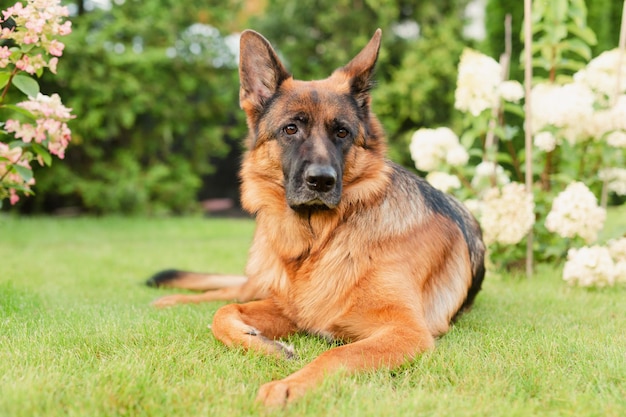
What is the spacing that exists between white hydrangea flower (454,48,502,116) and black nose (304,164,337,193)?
2.74m

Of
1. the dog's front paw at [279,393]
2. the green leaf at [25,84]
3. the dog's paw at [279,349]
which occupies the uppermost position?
the green leaf at [25,84]

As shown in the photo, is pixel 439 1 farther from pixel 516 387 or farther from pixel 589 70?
pixel 516 387

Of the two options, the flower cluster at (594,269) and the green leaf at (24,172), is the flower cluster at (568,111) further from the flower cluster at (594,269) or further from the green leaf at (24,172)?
the green leaf at (24,172)

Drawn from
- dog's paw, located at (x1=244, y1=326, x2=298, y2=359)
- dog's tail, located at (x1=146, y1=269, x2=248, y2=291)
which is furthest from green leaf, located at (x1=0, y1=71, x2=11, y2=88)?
dog's paw, located at (x1=244, y1=326, x2=298, y2=359)

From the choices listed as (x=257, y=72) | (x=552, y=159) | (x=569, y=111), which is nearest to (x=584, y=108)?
(x=569, y=111)

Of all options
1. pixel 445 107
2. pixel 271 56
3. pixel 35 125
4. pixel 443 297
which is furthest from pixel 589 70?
pixel 445 107

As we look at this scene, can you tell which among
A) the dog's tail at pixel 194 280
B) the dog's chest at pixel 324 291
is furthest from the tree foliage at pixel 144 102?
the dog's chest at pixel 324 291

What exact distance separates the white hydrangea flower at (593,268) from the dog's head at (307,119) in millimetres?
2402

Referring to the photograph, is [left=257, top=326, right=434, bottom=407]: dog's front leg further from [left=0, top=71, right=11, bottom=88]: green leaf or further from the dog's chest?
[left=0, top=71, right=11, bottom=88]: green leaf

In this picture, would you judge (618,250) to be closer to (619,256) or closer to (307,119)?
(619,256)

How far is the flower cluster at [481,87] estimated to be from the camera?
219 inches

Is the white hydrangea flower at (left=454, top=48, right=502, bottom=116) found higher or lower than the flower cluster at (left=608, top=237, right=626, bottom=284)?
higher

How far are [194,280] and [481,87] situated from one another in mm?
3173

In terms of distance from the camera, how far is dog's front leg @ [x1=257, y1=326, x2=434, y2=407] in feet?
7.95
